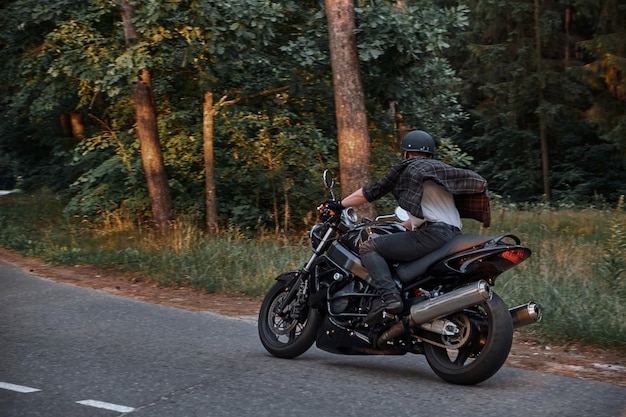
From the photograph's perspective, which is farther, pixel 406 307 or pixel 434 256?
pixel 406 307

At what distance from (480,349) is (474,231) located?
9264 millimetres

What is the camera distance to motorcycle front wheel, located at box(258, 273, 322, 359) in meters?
7.88

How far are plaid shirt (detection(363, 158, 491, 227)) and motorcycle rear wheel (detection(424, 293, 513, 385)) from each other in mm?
861

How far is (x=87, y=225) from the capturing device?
699 inches

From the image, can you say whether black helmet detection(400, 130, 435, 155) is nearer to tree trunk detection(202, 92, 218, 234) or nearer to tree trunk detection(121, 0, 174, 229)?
tree trunk detection(202, 92, 218, 234)

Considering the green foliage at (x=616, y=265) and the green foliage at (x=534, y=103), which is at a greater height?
the green foliage at (x=534, y=103)

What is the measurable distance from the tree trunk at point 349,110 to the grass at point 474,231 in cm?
138

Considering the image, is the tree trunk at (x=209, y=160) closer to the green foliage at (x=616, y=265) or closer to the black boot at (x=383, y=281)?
the green foliage at (x=616, y=265)

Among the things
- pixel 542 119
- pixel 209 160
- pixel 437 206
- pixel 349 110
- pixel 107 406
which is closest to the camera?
pixel 107 406

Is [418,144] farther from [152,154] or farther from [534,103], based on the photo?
[534,103]

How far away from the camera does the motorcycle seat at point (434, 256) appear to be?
6.82 m

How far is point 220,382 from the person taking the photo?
7047 millimetres

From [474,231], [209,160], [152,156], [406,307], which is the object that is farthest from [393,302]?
[152,156]

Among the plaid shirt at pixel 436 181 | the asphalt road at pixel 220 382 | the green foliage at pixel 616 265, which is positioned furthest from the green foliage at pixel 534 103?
the plaid shirt at pixel 436 181
